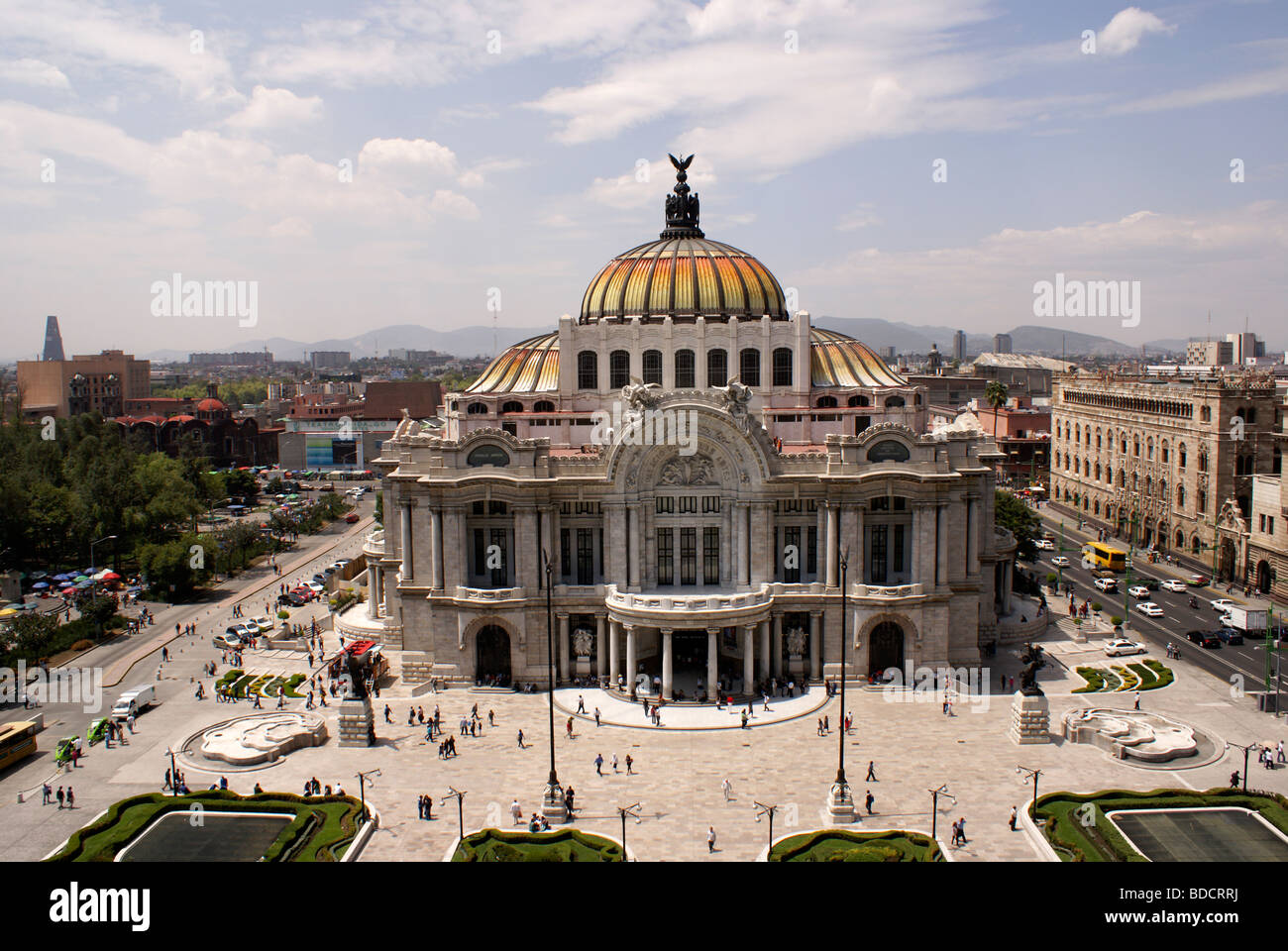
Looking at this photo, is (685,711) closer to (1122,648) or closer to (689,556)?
(689,556)

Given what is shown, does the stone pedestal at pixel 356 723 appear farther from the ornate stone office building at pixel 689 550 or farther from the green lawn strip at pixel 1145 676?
the green lawn strip at pixel 1145 676

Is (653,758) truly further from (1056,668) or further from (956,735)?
(1056,668)

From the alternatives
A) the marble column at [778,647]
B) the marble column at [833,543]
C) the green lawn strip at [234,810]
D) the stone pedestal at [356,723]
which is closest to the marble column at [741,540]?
the marble column at [778,647]

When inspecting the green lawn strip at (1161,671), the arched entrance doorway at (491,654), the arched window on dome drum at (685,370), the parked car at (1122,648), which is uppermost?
the arched window on dome drum at (685,370)

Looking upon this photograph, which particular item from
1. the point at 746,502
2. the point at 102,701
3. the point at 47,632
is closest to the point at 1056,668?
the point at 746,502

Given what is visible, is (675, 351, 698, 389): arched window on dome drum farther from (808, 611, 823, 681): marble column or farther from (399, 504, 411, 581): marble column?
(399, 504, 411, 581): marble column

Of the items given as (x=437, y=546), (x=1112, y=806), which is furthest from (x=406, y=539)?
(x=1112, y=806)

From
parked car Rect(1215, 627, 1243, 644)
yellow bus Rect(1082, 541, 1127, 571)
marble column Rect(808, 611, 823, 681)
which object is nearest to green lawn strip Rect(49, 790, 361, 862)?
marble column Rect(808, 611, 823, 681)
